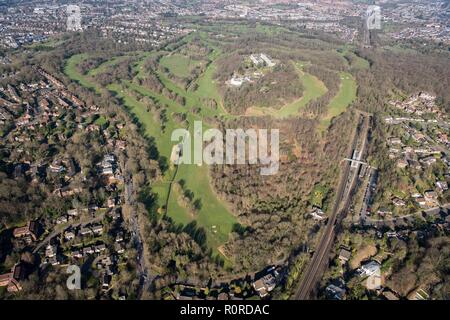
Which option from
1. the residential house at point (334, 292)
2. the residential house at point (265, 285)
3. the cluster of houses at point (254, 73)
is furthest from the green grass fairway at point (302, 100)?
the residential house at point (334, 292)

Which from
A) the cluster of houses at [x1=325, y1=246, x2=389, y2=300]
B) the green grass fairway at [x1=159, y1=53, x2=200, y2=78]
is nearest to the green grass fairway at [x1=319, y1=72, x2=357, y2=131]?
the cluster of houses at [x1=325, y1=246, x2=389, y2=300]

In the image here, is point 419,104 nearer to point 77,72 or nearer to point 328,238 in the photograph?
point 328,238

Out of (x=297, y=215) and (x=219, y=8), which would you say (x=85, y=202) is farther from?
(x=219, y=8)

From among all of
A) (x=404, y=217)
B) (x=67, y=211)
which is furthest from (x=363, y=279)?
(x=67, y=211)

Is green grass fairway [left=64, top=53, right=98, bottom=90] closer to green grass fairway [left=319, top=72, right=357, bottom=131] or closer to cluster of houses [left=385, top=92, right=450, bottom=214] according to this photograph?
green grass fairway [left=319, top=72, right=357, bottom=131]
